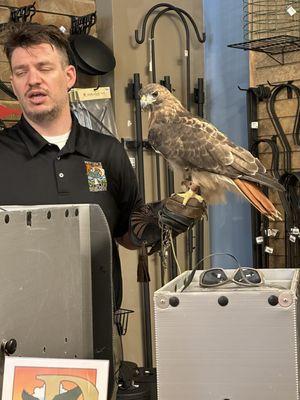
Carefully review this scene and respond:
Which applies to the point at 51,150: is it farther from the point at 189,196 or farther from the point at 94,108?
the point at 94,108

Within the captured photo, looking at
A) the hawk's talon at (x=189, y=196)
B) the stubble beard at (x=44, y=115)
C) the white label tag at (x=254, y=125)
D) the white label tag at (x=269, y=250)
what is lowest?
the white label tag at (x=269, y=250)

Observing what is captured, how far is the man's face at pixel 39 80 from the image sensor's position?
1.90m

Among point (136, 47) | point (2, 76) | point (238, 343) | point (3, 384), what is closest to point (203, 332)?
point (238, 343)

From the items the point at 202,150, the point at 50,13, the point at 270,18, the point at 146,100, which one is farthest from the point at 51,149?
the point at 270,18

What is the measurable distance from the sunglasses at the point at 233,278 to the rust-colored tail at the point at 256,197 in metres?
0.41

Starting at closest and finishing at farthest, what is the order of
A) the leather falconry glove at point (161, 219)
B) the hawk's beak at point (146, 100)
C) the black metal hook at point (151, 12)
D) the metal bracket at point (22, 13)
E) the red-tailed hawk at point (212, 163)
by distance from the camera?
the leather falconry glove at point (161, 219) → the red-tailed hawk at point (212, 163) → the hawk's beak at point (146, 100) → the metal bracket at point (22, 13) → the black metal hook at point (151, 12)

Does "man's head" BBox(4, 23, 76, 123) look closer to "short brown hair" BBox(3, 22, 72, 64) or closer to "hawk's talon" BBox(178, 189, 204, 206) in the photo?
A: "short brown hair" BBox(3, 22, 72, 64)

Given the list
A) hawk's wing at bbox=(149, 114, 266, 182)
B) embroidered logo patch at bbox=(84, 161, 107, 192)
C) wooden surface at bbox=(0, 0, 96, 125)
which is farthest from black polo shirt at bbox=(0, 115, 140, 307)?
wooden surface at bbox=(0, 0, 96, 125)

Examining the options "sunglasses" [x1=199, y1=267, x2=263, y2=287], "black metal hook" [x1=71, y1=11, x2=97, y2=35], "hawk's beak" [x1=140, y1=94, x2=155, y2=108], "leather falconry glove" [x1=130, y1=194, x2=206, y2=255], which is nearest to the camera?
"sunglasses" [x1=199, y1=267, x2=263, y2=287]

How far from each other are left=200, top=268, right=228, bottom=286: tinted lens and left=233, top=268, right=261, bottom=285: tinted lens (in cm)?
3

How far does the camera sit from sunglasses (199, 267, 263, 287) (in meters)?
1.29

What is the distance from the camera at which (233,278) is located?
1.31 meters

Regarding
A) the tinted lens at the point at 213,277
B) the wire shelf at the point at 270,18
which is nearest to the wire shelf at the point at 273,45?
the wire shelf at the point at 270,18

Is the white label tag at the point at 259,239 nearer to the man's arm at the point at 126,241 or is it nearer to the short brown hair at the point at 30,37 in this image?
the man's arm at the point at 126,241
